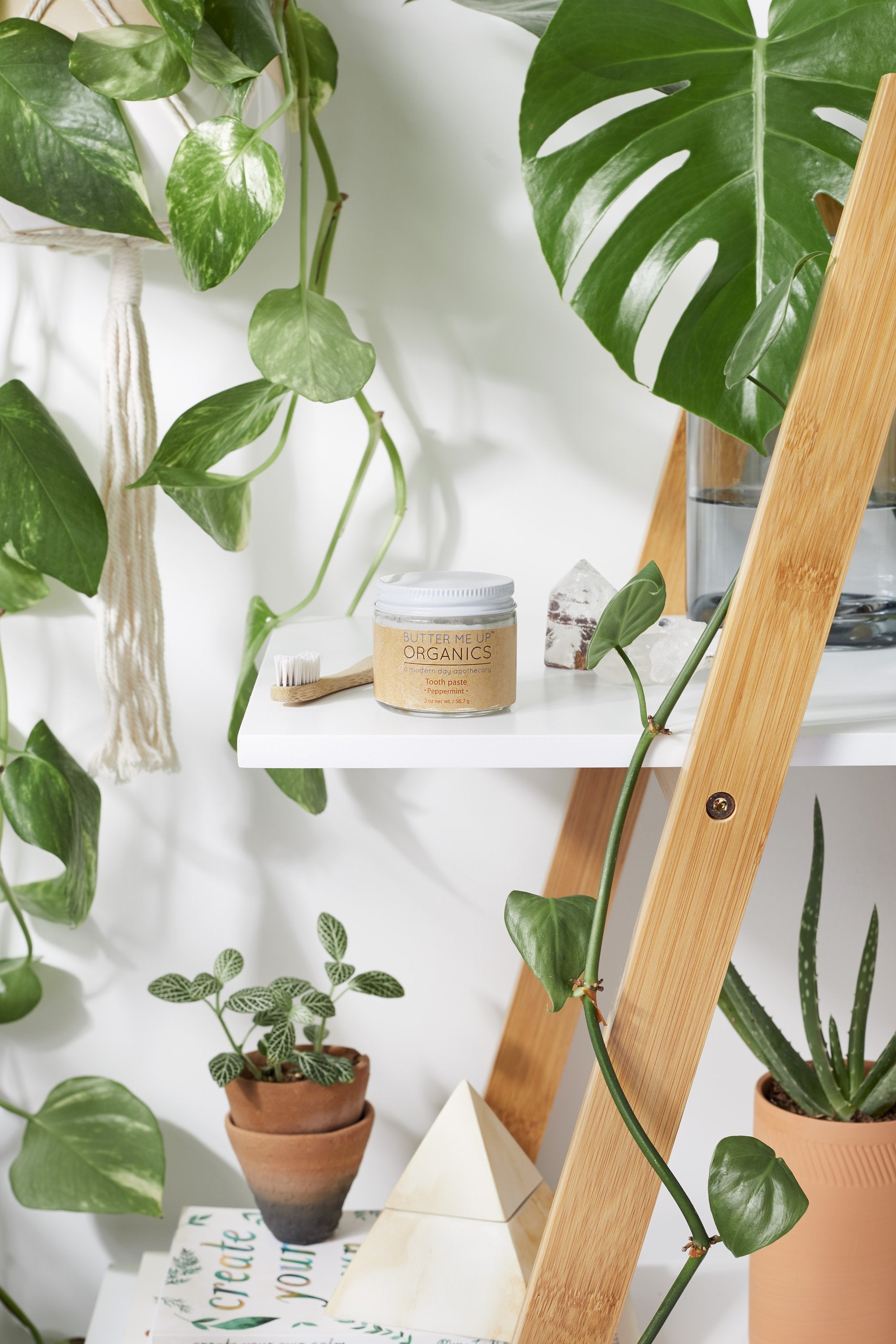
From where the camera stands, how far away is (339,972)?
906 mm

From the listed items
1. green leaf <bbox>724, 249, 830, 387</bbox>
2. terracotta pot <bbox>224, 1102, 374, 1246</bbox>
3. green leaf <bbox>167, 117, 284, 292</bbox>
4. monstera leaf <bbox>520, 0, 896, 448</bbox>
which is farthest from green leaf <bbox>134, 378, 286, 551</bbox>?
terracotta pot <bbox>224, 1102, 374, 1246</bbox>

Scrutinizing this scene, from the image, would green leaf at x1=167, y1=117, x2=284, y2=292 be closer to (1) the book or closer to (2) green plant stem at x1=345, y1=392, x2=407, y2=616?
(2) green plant stem at x1=345, y1=392, x2=407, y2=616

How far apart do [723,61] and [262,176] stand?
26 cm

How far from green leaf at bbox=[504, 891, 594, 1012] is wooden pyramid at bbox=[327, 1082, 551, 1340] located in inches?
13.3

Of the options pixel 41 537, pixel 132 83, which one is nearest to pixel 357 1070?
pixel 41 537

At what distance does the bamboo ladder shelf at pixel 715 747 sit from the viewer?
1.70ft

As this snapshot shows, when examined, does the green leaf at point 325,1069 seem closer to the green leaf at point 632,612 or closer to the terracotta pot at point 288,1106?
the terracotta pot at point 288,1106

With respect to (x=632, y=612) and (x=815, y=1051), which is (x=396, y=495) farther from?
(x=815, y=1051)

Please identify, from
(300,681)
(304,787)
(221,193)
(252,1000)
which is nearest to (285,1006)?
(252,1000)

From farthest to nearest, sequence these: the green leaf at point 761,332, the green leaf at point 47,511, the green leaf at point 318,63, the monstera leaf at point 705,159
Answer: the green leaf at point 318,63, the green leaf at point 47,511, the monstera leaf at point 705,159, the green leaf at point 761,332

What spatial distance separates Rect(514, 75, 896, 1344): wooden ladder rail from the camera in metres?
0.52

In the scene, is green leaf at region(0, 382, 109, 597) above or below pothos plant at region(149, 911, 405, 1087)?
above

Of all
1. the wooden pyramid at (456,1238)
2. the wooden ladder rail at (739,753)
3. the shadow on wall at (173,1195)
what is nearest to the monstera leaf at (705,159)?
the wooden ladder rail at (739,753)

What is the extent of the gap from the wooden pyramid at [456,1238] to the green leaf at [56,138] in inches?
26.3
